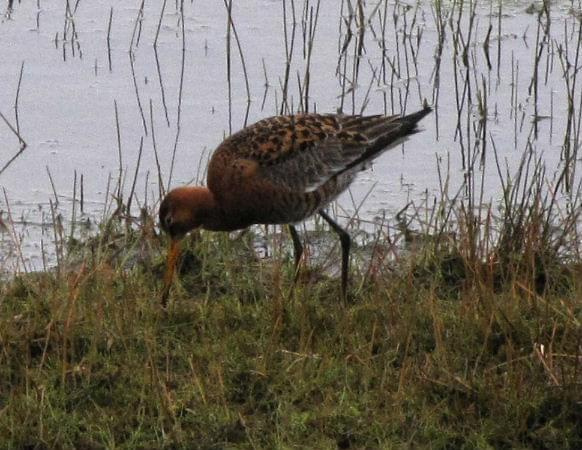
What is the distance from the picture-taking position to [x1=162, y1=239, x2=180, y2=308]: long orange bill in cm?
619

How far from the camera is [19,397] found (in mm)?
5156

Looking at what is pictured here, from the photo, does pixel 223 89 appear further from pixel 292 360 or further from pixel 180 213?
pixel 292 360

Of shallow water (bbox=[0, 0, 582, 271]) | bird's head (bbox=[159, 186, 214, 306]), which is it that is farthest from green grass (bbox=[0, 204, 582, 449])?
shallow water (bbox=[0, 0, 582, 271])

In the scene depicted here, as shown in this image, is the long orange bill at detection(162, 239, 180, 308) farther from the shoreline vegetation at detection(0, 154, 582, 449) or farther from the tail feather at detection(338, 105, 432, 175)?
the tail feather at detection(338, 105, 432, 175)

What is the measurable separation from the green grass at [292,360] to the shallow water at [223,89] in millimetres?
1590

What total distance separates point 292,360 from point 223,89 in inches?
168

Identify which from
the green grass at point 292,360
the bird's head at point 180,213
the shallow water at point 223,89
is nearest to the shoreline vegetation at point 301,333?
the green grass at point 292,360

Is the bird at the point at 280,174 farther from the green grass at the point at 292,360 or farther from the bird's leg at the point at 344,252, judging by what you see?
the green grass at the point at 292,360

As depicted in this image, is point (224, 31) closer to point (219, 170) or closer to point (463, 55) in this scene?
point (463, 55)

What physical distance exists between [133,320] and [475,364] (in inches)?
53.7

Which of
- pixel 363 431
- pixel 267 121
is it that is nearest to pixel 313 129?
pixel 267 121

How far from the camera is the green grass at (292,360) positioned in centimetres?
502

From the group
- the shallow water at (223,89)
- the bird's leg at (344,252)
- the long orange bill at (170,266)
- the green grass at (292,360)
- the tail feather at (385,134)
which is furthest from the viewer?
the shallow water at (223,89)

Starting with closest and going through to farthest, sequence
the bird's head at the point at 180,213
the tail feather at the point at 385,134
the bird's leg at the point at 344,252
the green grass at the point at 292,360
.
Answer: the green grass at the point at 292,360 → the bird's leg at the point at 344,252 → the bird's head at the point at 180,213 → the tail feather at the point at 385,134
